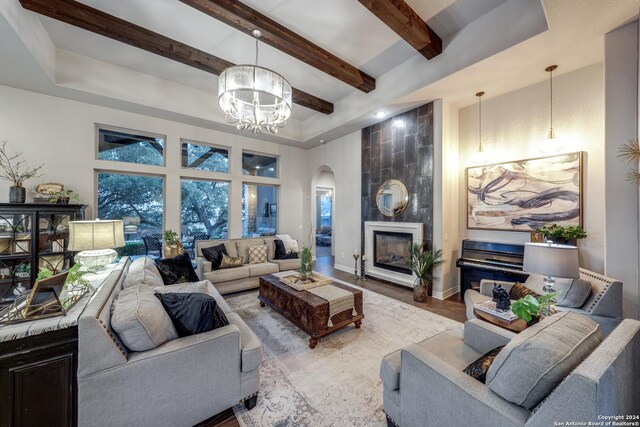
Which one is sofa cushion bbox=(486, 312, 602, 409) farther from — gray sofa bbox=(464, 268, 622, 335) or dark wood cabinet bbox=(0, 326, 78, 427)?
dark wood cabinet bbox=(0, 326, 78, 427)

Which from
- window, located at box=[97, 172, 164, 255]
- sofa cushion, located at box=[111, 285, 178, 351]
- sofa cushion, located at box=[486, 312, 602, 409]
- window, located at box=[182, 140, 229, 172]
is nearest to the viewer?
sofa cushion, located at box=[486, 312, 602, 409]

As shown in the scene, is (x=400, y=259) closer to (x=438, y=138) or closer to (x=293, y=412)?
(x=438, y=138)

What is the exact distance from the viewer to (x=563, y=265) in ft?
6.33

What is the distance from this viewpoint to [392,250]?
497 centimetres

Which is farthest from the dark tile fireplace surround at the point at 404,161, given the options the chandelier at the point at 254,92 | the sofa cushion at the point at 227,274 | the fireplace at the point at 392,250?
the sofa cushion at the point at 227,274

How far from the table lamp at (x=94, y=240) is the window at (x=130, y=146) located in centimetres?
296

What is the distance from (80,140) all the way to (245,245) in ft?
11.1

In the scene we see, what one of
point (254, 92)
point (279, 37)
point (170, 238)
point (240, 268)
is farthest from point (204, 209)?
point (279, 37)

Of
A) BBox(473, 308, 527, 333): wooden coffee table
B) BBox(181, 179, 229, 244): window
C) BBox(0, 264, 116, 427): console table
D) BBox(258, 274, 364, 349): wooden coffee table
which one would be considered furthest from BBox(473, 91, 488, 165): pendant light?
BBox(181, 179, 229, 244): window

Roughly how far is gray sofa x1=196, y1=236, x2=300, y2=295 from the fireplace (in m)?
1.80

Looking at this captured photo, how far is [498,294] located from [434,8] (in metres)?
3.34

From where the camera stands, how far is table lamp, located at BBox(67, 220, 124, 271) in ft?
7.41

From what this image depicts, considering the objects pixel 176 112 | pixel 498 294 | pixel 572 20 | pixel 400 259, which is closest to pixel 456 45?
pixel 572 20

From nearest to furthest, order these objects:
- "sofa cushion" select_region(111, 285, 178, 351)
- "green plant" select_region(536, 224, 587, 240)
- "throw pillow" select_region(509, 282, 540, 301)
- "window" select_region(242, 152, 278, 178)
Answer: "sofa cushion" select_region(111, 285, 178, 351) < "throw pillow" select_region(509, 282, 540, 301) < "green plant" select_region(536, 224, 587, 240) < "window" select_region(242, 152, 278, 178)
